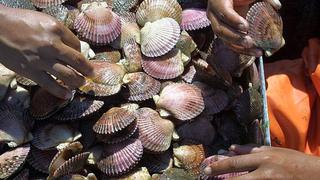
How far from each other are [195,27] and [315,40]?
0.49 m

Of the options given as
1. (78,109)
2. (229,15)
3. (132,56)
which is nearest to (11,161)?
(78,109)

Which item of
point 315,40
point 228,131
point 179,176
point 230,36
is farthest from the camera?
point 315,40

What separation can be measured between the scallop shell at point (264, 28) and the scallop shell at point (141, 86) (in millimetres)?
400

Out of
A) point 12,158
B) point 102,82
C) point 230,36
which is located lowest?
point 12,158

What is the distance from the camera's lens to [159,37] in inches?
74.6

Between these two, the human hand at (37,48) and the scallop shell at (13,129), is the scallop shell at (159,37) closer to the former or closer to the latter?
the human hand at (37,48)

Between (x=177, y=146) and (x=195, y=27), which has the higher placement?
(x=195, y=27)

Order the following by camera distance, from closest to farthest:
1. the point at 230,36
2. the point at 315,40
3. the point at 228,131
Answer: the point at 230,36, the point at 228,131, the point at 315,40

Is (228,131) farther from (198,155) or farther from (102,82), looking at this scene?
(102,82)

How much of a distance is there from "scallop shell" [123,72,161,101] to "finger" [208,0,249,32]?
357 millimetres

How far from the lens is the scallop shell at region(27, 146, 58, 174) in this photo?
173cm

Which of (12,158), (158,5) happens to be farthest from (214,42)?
(12,158)

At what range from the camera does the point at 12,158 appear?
169 centimetres

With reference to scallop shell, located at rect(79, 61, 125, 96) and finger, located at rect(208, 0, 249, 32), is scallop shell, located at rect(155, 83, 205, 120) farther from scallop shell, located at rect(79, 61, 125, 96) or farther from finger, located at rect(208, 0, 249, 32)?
finger, located at rect(208, 0, 249, 32)
